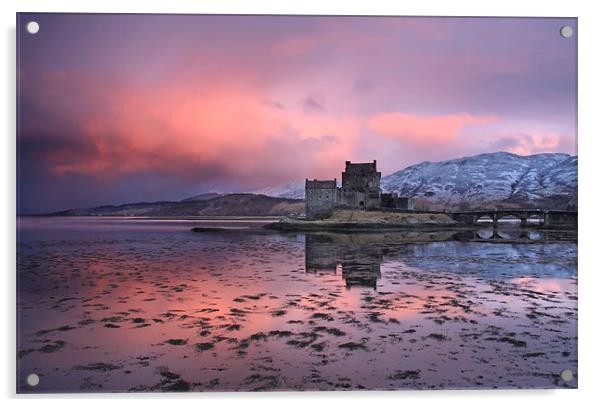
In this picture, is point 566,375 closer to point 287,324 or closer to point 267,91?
point 287,324

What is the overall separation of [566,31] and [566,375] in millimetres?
3949

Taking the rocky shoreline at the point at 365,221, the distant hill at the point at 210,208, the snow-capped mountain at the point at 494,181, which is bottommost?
the rocky shoreline at the point at 365,221

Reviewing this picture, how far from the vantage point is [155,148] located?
5379 millimetres

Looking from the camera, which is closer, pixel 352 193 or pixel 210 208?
pixel 210 208

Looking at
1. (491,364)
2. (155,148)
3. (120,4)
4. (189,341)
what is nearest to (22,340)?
(189,341)

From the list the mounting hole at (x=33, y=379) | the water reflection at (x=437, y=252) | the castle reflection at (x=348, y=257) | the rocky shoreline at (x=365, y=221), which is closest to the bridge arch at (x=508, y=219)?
the water reflection at (x=437, y=252)

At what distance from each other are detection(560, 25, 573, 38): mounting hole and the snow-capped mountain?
1.42 meters

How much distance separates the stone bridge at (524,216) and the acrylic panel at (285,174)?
0.06 meters

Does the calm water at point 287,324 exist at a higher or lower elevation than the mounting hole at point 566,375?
higher

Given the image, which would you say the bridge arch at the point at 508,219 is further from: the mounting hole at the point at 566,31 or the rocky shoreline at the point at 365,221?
the mounting hole at the point at 566,31

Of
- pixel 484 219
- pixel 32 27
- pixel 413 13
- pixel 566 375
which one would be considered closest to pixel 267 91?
pixel 413 13

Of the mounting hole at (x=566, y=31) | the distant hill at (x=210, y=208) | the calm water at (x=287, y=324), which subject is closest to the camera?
the calm water at (x=287, y=324)

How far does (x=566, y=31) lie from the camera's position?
4.90 m

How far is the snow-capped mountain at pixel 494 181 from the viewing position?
4980mm
